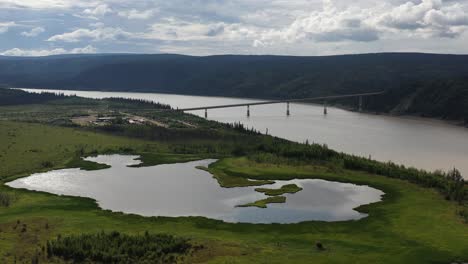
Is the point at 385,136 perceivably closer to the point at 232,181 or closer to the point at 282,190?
the point at 232,181

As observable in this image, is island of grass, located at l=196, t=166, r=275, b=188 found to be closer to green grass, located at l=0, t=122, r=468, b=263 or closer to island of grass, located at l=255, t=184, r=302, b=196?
green grass, located at l=0, t=122, r=468, b=263

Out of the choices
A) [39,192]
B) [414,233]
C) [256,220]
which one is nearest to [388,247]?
[414,233]

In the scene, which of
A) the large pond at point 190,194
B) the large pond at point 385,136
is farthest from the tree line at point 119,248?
the large pond at point 385,136

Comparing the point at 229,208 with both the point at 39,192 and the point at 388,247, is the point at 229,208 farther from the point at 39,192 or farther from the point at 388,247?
the point at 39,192

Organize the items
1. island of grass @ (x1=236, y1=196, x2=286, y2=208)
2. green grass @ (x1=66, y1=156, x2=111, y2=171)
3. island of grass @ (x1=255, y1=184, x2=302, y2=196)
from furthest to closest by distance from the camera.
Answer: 1. green grass @ (x1=66, y1=156, x2=111, y2=171)
2. island of grass @ (x1=255, y1=184, x2=302, y2=196)
3. island of grass @ (x1=236, y1=196, x2=286, y2=208)

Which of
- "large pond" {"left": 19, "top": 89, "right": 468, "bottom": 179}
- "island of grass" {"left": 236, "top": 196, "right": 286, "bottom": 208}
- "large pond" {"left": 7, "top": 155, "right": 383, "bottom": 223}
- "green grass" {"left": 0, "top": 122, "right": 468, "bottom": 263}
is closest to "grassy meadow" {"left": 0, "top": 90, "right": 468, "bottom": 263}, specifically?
"green grass" {"left": 0, "top": 122, "right": 468, "bottom": 263}

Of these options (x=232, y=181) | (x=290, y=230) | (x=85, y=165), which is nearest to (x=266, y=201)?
(x=290, y=230)

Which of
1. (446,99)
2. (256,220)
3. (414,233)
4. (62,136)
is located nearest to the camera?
(414,233)
